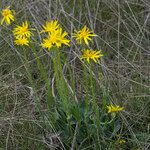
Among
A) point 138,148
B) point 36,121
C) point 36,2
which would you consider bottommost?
point 138,148

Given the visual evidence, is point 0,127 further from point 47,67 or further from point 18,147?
point 47,67

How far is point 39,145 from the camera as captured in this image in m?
1.70

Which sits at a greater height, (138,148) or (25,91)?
(25,91)

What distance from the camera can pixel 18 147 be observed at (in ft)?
5.65

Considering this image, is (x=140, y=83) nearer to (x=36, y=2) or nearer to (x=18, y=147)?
(x=18, y=147)

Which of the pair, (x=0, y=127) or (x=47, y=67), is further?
(x=47, y=67)

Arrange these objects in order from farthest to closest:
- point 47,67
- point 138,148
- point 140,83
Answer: point 47,67 → point 140,83 → point 138,148

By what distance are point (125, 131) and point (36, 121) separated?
392 mm

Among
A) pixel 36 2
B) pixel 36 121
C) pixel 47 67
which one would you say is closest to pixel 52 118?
pixel 36 121

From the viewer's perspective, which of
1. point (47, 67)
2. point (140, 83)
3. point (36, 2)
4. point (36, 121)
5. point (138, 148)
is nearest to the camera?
point (138, 148)

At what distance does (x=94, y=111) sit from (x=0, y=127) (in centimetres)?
42

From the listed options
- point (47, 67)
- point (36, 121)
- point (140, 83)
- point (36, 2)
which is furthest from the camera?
point (36, 2)

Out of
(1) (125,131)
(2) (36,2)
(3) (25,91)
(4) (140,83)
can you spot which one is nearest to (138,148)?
(1) (125,131)

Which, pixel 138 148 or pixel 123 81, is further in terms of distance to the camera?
pixel 123 81
